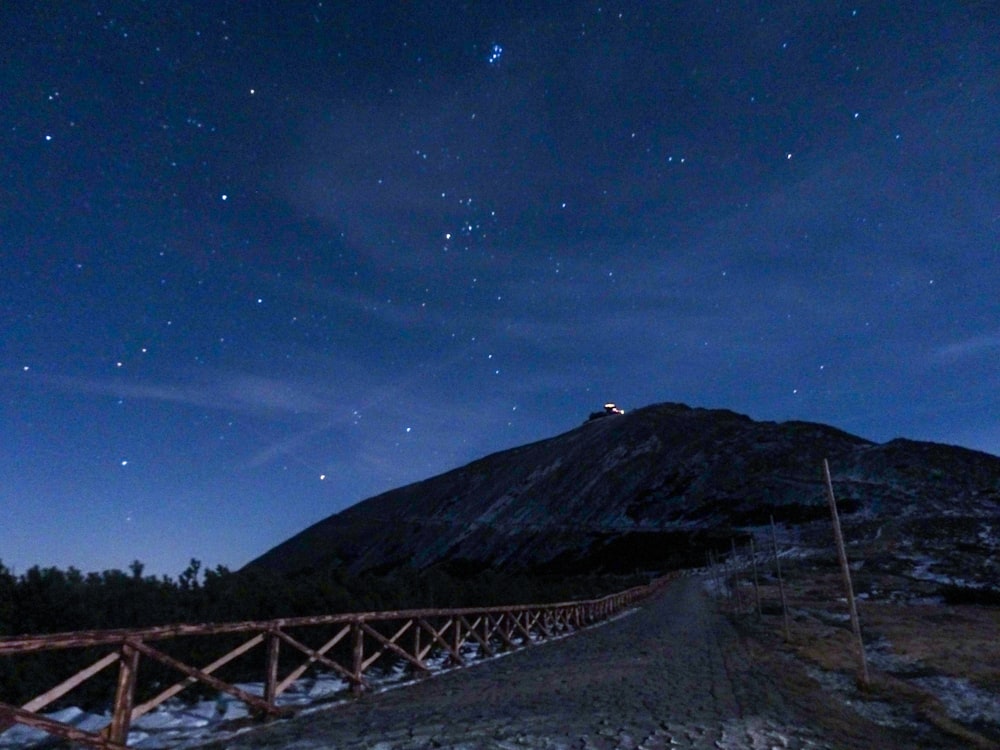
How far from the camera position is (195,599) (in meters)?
12.0

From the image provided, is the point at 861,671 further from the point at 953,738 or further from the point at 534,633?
the point at 534,633

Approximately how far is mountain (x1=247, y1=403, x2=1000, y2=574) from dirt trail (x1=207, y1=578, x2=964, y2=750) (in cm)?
6691

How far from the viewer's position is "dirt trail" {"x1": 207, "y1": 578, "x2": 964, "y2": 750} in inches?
300

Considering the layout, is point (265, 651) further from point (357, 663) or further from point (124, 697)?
point (124, 697)

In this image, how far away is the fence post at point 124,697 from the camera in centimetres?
688

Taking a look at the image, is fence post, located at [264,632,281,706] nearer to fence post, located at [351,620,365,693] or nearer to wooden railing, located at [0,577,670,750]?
wooden railing, located at [0,577,670,750]

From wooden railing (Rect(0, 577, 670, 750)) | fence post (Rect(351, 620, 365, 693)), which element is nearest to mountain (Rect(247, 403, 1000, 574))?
wooden railing (Rect(0, 577, 670, 750))

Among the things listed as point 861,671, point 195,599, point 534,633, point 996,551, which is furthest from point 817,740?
point 996,551

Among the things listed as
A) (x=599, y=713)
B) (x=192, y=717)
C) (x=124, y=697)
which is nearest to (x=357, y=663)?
(x=192, y=717)

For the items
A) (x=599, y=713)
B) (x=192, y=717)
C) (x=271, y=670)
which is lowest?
(x=599, y=713)

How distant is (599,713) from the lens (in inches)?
356

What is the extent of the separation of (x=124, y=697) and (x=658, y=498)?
13546 centimetres

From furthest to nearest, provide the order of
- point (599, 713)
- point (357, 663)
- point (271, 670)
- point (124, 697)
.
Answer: point (357, 663) < point (271, 670) < point (599, 713) < point (124, 697)

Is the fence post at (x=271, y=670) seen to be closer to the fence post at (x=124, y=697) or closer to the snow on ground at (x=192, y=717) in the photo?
the snow on ground at (x=192, y=717)
